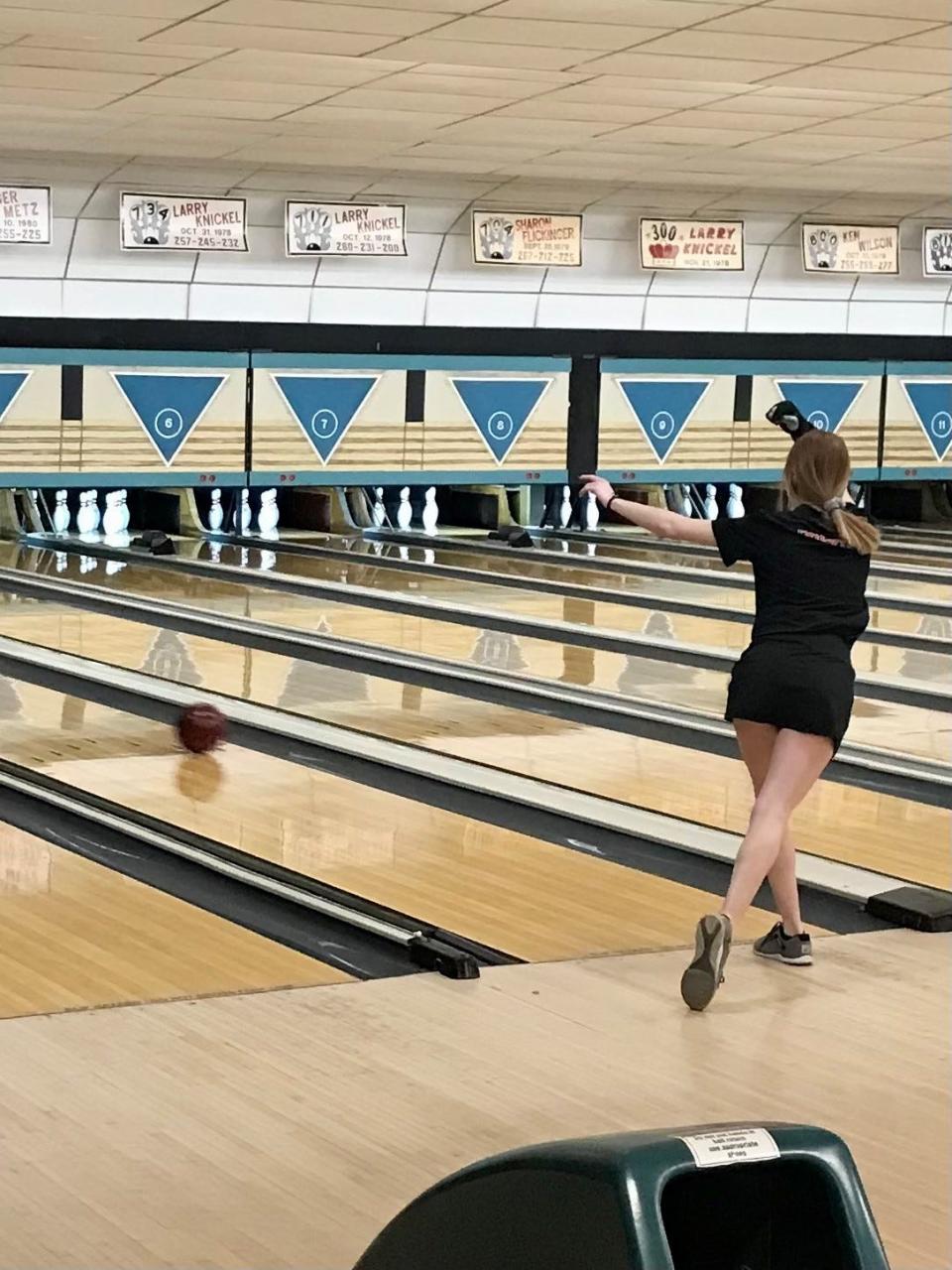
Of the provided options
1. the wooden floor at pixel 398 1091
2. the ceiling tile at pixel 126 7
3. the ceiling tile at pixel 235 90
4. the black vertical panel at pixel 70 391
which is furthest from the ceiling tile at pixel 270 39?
the black vertical panel at pixel 70 391

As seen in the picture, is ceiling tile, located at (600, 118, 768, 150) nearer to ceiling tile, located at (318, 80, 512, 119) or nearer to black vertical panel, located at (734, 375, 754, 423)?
ceiling tile, located at (318, 80, 512, 119)

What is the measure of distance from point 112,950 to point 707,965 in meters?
1.32

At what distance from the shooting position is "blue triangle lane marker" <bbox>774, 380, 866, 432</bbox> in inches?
614

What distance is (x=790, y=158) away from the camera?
452 inches

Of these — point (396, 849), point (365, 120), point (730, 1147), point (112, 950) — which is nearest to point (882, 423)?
point (365, 120)

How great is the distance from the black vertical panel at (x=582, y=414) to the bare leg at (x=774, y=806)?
10.6m

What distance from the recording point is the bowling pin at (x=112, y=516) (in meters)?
13.7

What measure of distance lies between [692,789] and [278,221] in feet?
24.9

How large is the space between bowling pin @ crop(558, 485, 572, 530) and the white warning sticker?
A: 13.5m

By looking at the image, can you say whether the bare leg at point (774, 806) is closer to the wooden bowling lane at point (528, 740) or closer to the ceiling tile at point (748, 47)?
the wooden bowling lane at point (528, 740)

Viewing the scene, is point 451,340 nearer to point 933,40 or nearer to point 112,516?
point 112,516

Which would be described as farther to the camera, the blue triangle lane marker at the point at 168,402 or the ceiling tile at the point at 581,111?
the blue triangle lane marker at the point at 168,402

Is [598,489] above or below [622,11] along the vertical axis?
below

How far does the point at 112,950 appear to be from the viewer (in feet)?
14.6
